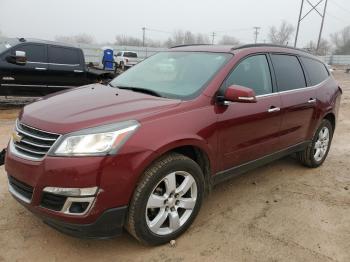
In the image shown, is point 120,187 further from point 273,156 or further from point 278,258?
point 273,156

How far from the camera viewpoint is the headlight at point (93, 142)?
283 centimetres

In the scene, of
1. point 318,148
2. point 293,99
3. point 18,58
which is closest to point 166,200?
point 293,99

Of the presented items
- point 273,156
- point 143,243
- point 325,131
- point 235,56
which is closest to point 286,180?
point 273,156

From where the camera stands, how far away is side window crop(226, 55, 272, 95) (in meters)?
3.99

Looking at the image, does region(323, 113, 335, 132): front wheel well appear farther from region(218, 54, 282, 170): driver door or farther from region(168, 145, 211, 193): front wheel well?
region(168, 145, 211, 193): front wheel well

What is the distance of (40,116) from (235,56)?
2077 mm

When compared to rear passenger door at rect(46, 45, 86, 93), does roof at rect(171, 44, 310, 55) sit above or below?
above

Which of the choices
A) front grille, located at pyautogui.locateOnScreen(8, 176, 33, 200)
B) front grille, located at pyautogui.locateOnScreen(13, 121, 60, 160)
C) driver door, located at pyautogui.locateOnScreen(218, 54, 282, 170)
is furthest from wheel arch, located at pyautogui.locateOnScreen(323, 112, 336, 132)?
front grille, located at pyautogui.locateOnScreen(8, 176, 33, 200)

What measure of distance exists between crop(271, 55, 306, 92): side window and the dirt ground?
1.30m

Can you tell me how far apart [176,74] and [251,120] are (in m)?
0.94

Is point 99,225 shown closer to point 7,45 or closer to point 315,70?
point 315,70

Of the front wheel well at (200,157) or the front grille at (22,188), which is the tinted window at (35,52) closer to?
the front grille at (22,188)

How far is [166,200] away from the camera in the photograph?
3.31 meters

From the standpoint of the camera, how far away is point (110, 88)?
404 cm
